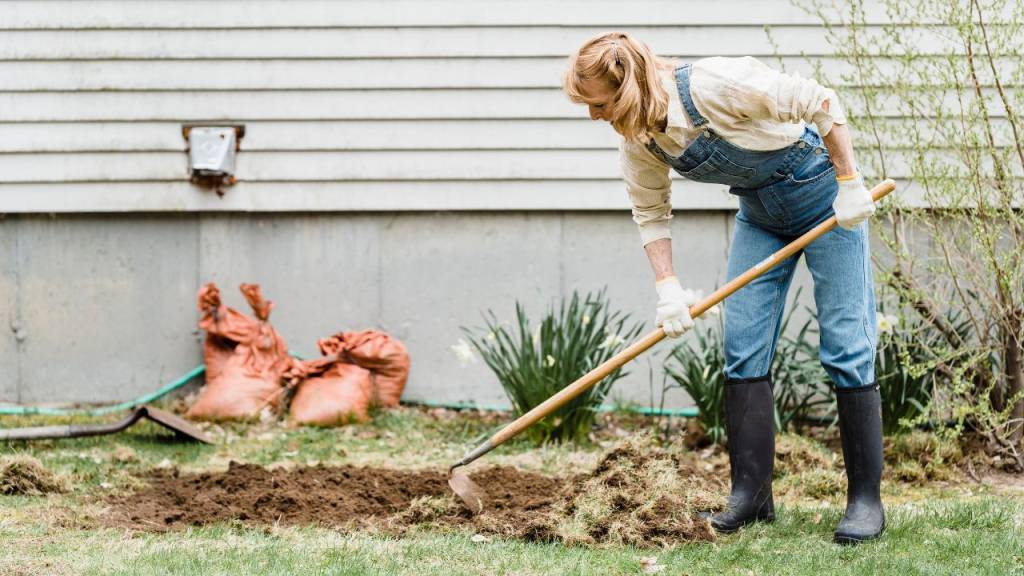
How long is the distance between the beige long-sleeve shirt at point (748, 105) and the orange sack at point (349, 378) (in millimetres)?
2965

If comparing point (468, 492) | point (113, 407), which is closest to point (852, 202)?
point (468, 492)

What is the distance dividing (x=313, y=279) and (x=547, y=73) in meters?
1.78

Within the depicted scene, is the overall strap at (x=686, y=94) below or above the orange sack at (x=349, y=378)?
above

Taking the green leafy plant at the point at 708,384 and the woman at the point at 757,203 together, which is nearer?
the woman at the point at 757,203

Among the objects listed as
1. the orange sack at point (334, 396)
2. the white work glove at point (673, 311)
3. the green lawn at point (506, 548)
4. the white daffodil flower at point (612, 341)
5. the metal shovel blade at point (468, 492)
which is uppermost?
the white work glove at point (673, 311)

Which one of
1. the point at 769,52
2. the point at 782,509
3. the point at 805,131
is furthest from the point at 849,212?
the point at 769,52

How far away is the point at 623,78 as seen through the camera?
A: 9.81 feet

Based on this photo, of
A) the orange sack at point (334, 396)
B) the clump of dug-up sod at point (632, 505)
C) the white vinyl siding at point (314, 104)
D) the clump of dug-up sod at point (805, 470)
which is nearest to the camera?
the clump of dug-up sod at point (632, 505)

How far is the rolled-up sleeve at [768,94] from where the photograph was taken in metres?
3.04

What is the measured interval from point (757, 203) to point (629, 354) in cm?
64

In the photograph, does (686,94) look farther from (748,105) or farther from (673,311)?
(673,311)

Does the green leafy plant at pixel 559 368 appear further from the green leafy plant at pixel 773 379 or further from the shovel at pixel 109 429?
the shovel at pixel 109 429

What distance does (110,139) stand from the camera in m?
6.04

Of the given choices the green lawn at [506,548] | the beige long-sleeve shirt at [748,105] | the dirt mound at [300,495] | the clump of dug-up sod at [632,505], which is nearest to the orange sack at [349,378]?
the dirt mound at [300,495]
